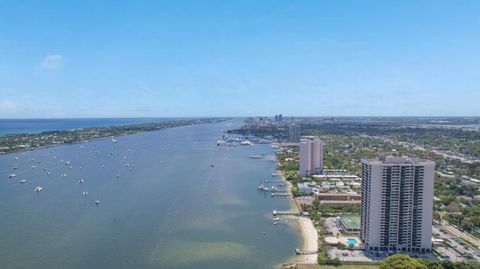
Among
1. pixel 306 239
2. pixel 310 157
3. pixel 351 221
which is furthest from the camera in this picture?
pixel 310 157

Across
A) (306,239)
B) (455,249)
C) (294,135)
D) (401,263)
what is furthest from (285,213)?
(294,135)

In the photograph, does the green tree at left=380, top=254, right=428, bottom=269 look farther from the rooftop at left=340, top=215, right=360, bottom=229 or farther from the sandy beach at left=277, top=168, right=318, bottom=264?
the rooftop at left=340, top=215, right=360, bottom=229

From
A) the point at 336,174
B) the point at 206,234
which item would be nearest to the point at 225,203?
the point at 206,234

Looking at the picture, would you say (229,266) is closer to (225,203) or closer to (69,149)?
(225,203)

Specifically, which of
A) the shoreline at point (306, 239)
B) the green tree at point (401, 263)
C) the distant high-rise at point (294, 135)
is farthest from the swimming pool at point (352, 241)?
the distant high-rise at point (294, 135)

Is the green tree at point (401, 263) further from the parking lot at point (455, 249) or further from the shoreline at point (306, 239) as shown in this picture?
the parking lot at point (455, 249)

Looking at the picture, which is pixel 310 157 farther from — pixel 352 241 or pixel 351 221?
pixel 352 241
